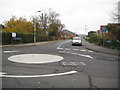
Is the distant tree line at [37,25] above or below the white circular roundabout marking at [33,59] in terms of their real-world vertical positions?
above

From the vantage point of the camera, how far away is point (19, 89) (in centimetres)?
403

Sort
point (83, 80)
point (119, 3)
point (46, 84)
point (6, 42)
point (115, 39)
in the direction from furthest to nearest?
1. point (6, 42)
2. point (115, 39)
3. point (119, 3)
4. point (83, 80)
5. point (46, 84)

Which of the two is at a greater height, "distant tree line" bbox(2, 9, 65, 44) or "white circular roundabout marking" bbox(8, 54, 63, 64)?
"distant tree line" bbox(2, 9, 65, 44)

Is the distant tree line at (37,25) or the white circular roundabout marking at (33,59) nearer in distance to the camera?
the white circular roundabout marking at (33,59)

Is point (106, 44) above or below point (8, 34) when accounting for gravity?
below

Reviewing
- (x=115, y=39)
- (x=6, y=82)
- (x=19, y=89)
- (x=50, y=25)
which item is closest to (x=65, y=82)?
(x=19, y=89)

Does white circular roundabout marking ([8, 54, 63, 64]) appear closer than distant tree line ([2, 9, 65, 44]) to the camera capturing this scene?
Yes

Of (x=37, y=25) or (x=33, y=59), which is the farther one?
(x=37, y=25)

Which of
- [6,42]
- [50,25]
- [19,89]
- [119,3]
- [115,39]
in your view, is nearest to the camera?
[19,89]

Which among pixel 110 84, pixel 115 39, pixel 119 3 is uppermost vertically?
pixel 119 3

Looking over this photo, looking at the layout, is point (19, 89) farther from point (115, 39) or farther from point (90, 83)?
point (115, 39)

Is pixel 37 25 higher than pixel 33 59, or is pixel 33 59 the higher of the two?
pixel 37 25

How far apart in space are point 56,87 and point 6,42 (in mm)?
19823

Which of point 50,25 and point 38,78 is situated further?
point 50,25
